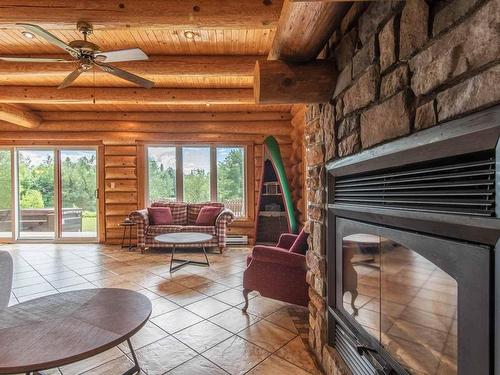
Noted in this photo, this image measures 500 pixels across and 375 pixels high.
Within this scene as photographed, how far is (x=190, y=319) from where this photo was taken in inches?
93.6

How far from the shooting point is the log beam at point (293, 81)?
56.0 inches

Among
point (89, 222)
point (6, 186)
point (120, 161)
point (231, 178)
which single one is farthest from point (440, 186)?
point (6, 186)

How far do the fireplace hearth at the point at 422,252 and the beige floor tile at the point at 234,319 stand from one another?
104 centimetres

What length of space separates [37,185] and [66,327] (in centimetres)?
584

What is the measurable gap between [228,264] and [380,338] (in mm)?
3145

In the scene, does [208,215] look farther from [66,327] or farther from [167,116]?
[66,327]

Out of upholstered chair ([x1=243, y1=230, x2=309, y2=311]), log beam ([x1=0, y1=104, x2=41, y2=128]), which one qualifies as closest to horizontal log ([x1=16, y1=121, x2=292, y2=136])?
log beam ([x1=0, y1=104, x2=41, y2=128])

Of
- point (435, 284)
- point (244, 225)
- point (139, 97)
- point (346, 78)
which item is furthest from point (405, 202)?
point (244, 225)

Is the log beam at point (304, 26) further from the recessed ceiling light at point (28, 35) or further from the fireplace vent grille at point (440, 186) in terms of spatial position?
the recessed ceiling light at point (28, 35)

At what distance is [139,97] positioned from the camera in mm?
4379

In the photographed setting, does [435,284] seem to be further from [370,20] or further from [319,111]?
[319,111]

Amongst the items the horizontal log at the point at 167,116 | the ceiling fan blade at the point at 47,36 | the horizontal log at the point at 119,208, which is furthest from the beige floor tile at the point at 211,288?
the horizontal log at the point at 167,116

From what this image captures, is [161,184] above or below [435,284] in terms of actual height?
above

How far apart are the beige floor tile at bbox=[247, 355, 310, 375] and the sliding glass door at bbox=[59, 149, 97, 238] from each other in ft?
17.8
